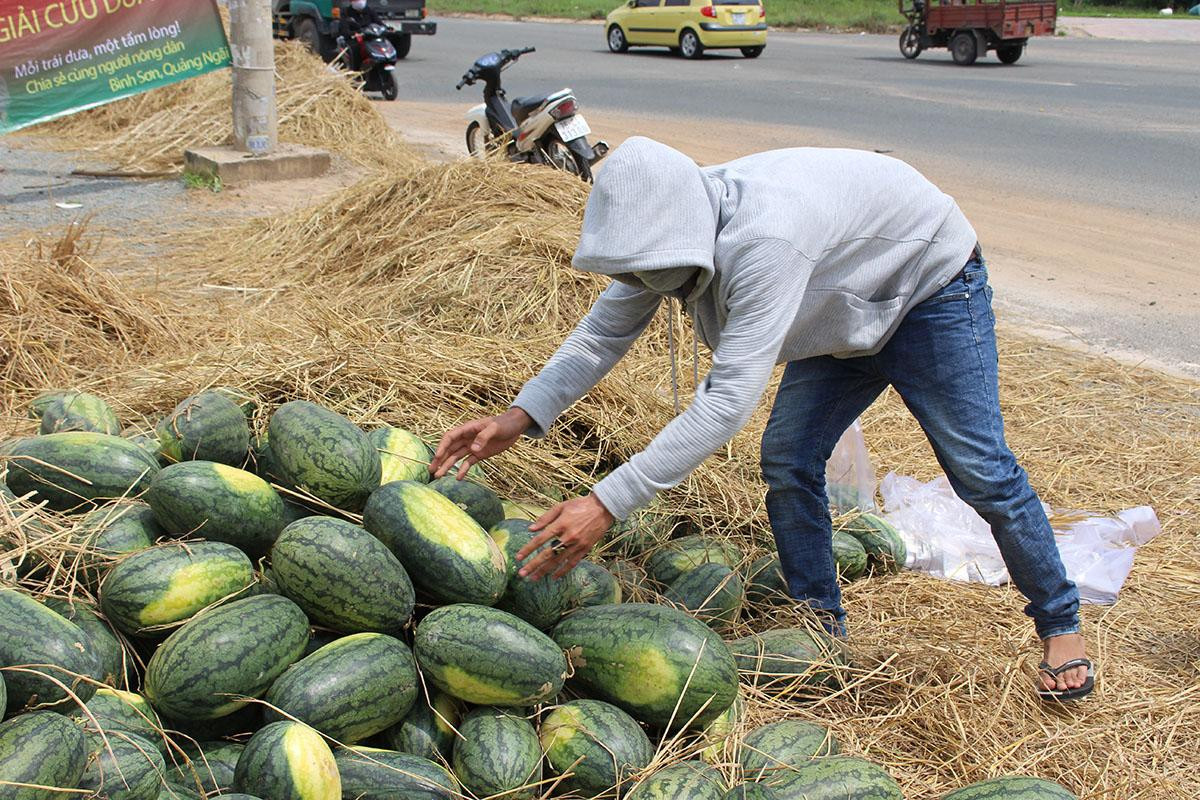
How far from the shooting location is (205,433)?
127 inches

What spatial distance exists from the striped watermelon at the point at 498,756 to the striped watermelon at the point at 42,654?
0.82 m

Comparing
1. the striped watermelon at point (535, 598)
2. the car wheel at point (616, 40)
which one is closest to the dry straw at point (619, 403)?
the striped watermelon at point (535, 598)

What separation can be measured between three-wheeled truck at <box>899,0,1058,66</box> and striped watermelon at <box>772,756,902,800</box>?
21629mm

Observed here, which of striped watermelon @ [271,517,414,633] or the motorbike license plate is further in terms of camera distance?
the motorbike license plate

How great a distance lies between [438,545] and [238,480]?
24.1 inches

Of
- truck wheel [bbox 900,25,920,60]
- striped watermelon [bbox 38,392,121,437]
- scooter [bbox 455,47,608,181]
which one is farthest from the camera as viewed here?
truck wheel [bbox 900,25,920,60]

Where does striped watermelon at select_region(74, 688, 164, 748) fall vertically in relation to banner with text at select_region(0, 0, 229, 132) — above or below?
below

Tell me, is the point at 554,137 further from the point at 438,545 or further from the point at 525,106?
the point at 438,545

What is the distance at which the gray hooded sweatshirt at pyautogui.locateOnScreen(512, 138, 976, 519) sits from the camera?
2484 mm

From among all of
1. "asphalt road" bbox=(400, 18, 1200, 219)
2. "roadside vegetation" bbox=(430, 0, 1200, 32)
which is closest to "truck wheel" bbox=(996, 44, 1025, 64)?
"asphalt road" bbox=(400, 18, 1200, 219)

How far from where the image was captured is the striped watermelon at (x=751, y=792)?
96.0 inches

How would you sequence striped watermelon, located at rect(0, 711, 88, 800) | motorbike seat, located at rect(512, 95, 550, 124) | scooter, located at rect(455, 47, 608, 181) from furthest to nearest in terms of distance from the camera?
motorbike seat, located at rect(512, 95, 550, 124)
scooter, located at rect(455, 47, 608, 181)
striped watermelon, located at rect(0, 711, 88, 800)

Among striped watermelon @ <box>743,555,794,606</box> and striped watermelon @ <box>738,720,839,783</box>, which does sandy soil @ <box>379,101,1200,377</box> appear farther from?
striped watermelon @ <box>738,720,839,783</box>

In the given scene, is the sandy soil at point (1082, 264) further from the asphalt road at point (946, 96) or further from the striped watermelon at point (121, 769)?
the striped watermelon at point (121, 769)
